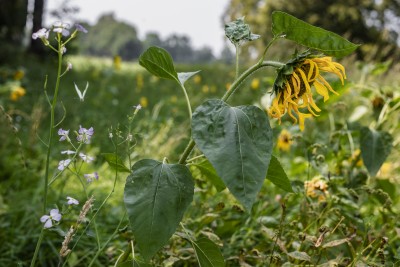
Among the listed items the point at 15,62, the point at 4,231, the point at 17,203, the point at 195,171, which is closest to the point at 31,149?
the point at 17,203

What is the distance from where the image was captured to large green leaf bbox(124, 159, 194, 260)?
83 centimetres

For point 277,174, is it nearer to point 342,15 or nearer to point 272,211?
point 272,211

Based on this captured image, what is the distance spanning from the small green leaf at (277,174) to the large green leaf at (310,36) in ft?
Answer: 0.81

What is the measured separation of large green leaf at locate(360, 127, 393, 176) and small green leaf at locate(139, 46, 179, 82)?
30.5 inches

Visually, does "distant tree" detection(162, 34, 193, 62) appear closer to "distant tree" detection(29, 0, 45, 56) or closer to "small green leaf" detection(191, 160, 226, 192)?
"distant tree" detection(29, 0, 45, 56)

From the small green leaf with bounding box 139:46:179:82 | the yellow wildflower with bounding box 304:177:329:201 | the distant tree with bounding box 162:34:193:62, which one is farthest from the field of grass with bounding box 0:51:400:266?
the distant tree with bounding box 162:34:193:62

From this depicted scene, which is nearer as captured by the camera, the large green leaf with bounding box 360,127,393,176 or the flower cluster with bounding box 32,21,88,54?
the flower cluster with bounding box 32,21,88,54

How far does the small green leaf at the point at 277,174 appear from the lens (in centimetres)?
95

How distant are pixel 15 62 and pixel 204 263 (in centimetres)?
656

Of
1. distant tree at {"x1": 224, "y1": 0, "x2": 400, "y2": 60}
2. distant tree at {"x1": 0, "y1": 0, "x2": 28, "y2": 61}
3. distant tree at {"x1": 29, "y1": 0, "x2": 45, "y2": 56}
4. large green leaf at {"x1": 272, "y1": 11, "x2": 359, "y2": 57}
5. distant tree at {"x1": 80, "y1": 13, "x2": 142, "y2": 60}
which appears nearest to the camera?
large green leaf at {"x1": 272, "y1": 11, "x2": 359, "y2": 57}

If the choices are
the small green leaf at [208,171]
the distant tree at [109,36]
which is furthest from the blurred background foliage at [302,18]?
the distant tree at [109,36]

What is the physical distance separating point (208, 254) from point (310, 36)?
0.54 meters

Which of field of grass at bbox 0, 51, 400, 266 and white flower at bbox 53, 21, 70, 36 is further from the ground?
white flower at bbox 53, 21, 70, 36

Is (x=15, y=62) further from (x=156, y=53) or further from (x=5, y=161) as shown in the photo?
(x=156, y=53)
